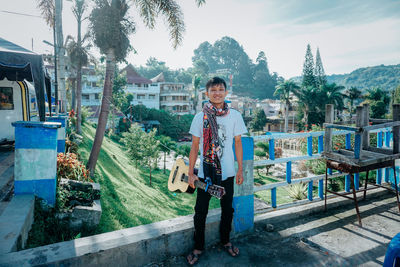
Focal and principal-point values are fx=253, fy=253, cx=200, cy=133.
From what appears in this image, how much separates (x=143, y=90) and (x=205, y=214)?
49783 millimetres

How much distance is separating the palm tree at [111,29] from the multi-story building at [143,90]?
4020cm

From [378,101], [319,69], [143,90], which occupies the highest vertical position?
[319,69]

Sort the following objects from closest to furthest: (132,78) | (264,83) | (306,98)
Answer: (306,98), (132,78), (264,83)

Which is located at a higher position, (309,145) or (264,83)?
(264,83)

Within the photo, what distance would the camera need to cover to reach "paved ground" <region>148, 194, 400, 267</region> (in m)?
2.53

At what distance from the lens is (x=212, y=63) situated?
376 feet

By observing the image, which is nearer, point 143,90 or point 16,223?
point 16,223

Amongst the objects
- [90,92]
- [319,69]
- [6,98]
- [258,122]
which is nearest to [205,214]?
[6,98]

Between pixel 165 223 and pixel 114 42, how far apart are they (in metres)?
8.48

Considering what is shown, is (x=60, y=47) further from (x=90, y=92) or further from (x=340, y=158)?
(x=90, y=92)

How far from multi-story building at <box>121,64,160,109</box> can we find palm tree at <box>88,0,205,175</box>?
40.2 metres

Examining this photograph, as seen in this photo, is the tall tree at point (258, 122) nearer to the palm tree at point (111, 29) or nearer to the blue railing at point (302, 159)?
the palm tree at point (111, 29)

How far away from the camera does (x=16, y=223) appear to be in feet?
9.06

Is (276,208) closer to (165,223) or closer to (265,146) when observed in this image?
(165,223)
